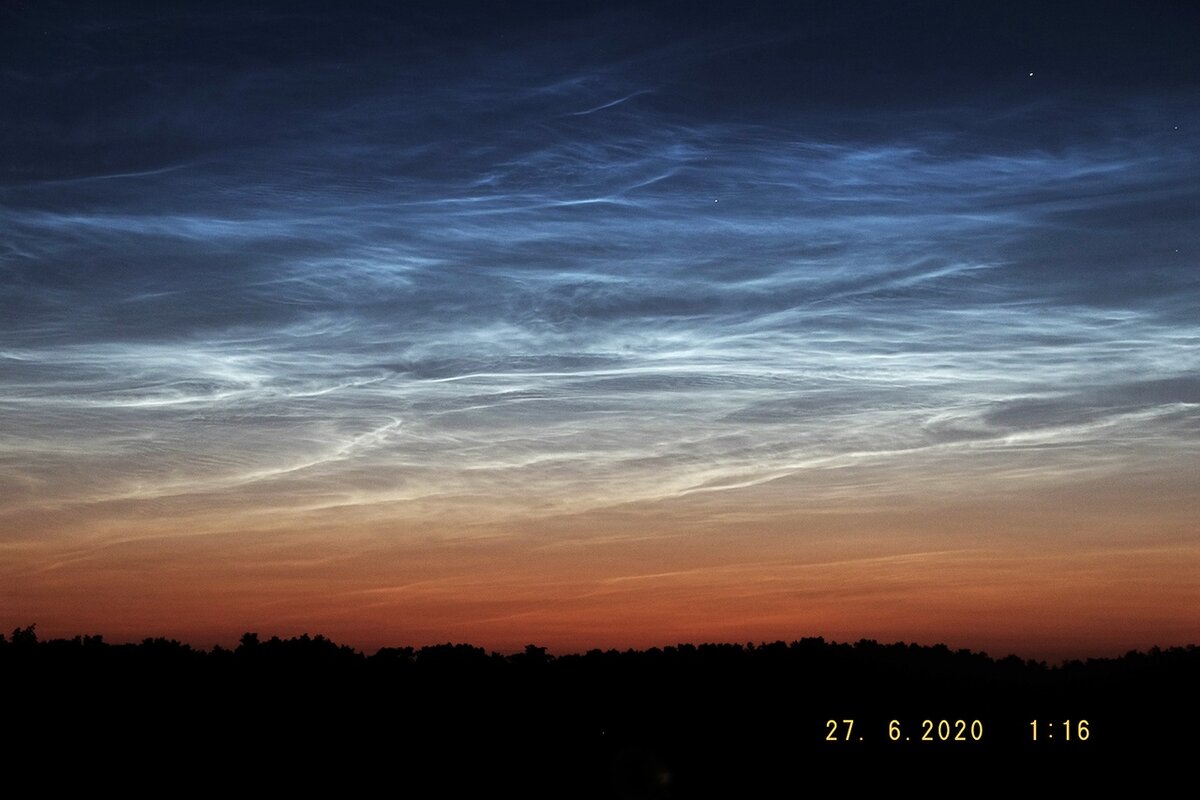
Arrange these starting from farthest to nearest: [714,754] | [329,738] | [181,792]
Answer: [329,738] → [714,754] → [181,792]

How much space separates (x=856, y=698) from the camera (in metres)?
68.9

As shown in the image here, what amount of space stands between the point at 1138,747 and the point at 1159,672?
20684 mm

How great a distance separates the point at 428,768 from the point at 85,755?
1411 cm

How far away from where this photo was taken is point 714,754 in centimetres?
6134

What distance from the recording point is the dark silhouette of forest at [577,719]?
58.4m

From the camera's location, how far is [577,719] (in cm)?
6981

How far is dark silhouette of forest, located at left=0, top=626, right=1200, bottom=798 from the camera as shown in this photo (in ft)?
192

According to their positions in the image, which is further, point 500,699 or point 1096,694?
point 500,699

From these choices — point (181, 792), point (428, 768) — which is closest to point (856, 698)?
point (428, 768)

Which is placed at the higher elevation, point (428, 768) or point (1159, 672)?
point (1159, 672)

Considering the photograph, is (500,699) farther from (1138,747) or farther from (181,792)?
(1138,747)

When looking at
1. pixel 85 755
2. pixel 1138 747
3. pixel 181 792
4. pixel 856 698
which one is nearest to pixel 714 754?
pixel 856 698

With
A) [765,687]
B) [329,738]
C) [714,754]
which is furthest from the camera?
[765,687]

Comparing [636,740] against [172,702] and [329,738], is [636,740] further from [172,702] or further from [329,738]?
[172,702]
